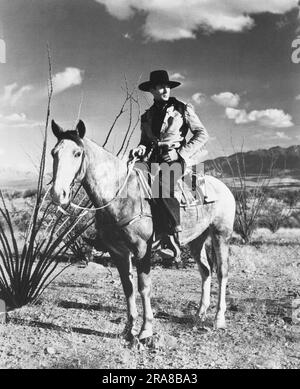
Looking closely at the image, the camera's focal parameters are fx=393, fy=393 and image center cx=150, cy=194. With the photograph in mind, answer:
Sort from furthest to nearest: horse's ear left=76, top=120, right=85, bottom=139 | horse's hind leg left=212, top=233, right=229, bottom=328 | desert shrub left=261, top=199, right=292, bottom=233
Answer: desert shrub left=261, top=199, right=292, bottom=233 → horse's hind leg left=212, top=233, right=229, bottom=328 → horse's ear left=76, top=120, right=85, bottom=139

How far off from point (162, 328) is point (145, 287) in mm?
808

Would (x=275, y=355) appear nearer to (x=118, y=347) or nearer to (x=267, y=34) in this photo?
(x=118, y=347)

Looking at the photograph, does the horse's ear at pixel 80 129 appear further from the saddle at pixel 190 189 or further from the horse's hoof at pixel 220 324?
the horse's hoof at pixel 220 324

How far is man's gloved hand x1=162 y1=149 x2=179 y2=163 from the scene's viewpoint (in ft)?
12.9

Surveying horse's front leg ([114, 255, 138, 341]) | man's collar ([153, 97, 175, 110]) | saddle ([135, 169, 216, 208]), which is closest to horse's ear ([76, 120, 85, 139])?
saddle ([135, 169, 216, 208])

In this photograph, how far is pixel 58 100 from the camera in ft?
15.3

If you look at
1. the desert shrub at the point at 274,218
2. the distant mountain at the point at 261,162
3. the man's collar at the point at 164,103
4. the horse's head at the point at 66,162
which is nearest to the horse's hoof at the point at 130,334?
the horse's head at the point at 66,162

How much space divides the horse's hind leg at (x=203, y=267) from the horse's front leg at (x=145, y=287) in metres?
0.93

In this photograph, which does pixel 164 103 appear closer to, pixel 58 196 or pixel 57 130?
pixel 57 130

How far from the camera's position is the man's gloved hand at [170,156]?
3.94 metres

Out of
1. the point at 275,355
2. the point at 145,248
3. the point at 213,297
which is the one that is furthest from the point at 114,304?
the point at 275,355

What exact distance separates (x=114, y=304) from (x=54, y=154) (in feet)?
8.81

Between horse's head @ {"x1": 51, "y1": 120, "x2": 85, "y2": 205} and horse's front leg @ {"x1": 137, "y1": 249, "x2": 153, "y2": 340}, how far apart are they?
1.03 metres

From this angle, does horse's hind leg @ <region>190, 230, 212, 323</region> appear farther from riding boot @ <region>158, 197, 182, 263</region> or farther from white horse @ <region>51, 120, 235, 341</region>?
riding boot @ <region>158, 197, 182, 263</region>
